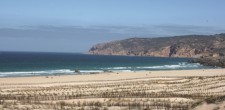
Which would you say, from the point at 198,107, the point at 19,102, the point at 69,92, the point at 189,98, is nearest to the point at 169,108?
the point at 198,107

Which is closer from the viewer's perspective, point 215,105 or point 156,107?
point 215,105

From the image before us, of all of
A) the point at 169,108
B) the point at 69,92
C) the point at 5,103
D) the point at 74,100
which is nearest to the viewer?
the point at 169,108

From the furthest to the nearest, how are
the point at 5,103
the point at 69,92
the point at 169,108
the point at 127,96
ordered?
1. the point at 69,92
2. the point at 127,96
3. the point at 5,103
4. the point at 169,108

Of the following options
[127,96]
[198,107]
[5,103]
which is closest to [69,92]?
[127,96]

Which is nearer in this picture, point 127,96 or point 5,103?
point 5,103

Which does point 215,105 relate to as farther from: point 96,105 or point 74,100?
point 74,100

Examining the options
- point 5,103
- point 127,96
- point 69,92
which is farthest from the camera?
point 69,92

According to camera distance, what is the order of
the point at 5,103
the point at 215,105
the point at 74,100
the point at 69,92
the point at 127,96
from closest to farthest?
the point at 215,105, the point at 5,103, the point at 74,100, the point at 127,96, the point at 69,92

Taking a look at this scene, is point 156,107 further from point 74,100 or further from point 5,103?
point 5,103
